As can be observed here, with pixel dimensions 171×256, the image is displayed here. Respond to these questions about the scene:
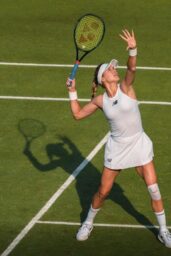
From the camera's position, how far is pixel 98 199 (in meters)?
15.0

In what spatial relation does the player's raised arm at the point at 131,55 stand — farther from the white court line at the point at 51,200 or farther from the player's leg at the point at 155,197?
the white court line at the point at 51,200

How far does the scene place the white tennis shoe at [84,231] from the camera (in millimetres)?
15016

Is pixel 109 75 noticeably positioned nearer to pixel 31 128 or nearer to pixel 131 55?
pixel 131 55

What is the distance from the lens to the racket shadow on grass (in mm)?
16203

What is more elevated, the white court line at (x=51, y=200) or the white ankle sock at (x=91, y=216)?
the white ankle sock at (x=91, y=216)

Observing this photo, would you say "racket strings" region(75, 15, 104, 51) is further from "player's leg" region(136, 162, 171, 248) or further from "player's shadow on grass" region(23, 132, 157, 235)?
"player's shadow on grass" region(23, 132, 157, 235)

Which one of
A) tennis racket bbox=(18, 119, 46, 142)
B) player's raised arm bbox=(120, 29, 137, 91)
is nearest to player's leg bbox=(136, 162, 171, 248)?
player's raised arm bbox=(120, 29, 137, 91)

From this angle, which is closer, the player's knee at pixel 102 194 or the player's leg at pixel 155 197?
the player's leg at pixel 155 197

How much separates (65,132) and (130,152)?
4.97 m

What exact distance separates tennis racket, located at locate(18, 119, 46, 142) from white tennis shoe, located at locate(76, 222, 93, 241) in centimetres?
437

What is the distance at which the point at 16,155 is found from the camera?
18.4 metres

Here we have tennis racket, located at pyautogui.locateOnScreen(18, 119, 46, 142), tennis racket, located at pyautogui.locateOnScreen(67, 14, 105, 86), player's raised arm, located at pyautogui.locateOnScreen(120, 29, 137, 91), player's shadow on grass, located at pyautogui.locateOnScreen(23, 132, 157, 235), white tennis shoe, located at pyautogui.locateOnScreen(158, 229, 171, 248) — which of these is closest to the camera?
player's raised arm, located at pyautogui.locateOnScreen(120, 29, 137, 91)

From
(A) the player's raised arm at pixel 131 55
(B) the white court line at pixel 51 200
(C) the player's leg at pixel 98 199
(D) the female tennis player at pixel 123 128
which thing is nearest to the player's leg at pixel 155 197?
(D) the female tennis player at pixel 123 128

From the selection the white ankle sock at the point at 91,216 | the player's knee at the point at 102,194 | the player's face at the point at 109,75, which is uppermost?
the player's face at the point at 109,75
